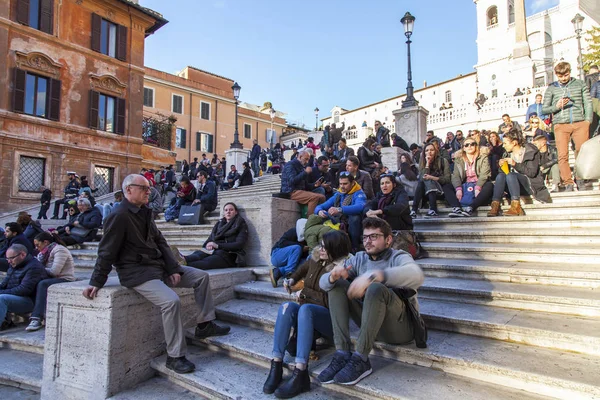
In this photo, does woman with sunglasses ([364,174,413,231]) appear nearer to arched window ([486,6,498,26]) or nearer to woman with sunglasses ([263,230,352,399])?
woman with sunglasses ([263,230,352,399])

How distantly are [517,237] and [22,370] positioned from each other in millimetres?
6067

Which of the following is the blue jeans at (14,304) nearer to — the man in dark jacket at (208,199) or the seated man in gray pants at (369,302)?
the man in dark jacket at (208,199)

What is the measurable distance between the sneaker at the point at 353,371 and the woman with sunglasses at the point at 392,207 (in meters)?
2.36

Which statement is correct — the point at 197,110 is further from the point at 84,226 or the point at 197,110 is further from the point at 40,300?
the point at 40,300

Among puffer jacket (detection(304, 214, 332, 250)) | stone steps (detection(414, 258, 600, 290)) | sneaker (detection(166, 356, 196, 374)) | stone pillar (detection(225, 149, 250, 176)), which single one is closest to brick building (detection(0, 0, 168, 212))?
stone pillar (detection(225, 149, 250, 176))

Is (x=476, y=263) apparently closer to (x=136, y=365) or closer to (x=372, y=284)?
(x=372, y=284)

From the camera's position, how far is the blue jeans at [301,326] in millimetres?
2801

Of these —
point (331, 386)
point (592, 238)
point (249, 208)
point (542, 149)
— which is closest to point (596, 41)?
point (542, 149)

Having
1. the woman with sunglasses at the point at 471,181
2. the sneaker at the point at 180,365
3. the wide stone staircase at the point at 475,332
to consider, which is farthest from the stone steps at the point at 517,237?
the sneaker at the point at 180,365

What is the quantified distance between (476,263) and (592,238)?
1.40 meters

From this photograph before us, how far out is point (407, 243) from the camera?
14.7 ft

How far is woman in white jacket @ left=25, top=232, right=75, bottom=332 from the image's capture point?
491cm

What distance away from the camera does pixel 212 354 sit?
11.5 ft

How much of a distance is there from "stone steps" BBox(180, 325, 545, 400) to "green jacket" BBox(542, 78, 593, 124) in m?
5.59
